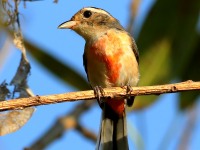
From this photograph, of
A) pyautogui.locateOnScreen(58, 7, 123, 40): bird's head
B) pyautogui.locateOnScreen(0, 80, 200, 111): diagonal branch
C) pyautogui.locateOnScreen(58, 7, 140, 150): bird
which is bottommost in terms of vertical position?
pyautogui.locateOnScreen(0, 80, 200, 111): diagonal branch

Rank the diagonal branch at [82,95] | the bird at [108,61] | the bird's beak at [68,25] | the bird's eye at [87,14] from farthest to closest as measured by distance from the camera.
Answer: the bird's eye at [87,14]
the bird's beak at [68,25]
the bird at [108,61]
the diagonal branch at [82,95]

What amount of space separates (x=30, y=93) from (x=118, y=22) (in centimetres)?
168

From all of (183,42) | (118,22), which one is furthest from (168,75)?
(118,22)

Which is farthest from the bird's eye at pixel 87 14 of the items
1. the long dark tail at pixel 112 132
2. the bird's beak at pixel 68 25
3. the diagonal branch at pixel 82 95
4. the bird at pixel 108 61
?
the diagonal branch at pixel 82 95

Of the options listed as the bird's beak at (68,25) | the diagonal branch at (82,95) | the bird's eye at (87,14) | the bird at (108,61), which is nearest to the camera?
the diagonal branch at (82,95)

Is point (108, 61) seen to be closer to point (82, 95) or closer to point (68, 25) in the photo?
point (68, 25)

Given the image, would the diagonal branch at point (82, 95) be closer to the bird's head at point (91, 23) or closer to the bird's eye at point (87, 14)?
the bird's head at point (91, 23)

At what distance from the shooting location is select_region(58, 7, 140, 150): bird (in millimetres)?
5004

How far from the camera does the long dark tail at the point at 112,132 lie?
16.4ft

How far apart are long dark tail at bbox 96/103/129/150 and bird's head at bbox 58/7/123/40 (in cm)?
69

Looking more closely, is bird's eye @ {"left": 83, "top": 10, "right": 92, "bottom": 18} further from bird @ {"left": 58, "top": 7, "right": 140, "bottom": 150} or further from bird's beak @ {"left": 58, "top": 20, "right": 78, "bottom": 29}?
bird's beak @ {"left": 58, "top": 20, "right": 78, "bottom": 29}

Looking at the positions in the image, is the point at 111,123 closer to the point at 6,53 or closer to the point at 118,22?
the point at 118,22

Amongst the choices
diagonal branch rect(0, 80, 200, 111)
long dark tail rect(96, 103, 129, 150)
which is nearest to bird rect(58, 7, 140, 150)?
long dark tail rect(96, 103, 129, 150)

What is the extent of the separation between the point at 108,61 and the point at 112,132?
0.70 meters
